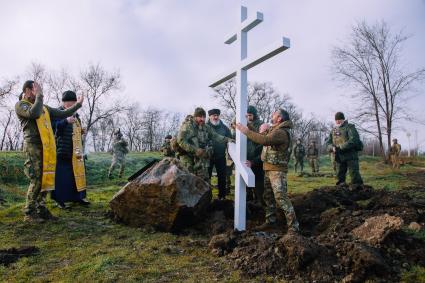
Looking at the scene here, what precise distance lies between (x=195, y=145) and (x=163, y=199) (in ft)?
6.50

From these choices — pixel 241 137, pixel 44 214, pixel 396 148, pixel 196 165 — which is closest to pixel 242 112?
pixel 241 137

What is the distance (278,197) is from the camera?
5.13 metres

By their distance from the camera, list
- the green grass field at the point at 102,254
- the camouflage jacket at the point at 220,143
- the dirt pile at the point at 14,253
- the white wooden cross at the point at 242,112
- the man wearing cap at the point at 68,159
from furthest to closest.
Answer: the camouflage jacket at the point at 220,143 < the man wearing cap at the point at 68,159 < the white wooden cross at the point at 242,112 < the dirt pile at the point at 14,253 < the green grass field at the point at 102,254

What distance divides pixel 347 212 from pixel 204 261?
2402 millimetres

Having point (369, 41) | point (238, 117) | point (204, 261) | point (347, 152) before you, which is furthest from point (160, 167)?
point (369, 41)

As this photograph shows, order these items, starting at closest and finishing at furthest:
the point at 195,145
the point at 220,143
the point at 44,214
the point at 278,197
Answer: the point at 278,197 → the point at 44,214 → the point at 195,145 → the point at 220,143

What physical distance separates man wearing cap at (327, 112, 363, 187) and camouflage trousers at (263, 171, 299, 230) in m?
3.68

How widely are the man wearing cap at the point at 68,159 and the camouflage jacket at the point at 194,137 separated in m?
1.94

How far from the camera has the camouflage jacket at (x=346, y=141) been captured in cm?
882

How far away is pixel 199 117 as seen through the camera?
7125 millimetres

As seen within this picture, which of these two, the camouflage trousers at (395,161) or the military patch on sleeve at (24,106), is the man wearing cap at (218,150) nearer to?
the military patch on sleeve at (24,106)

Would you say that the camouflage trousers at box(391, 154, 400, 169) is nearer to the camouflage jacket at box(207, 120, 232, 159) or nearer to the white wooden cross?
the camouflage jacket at box(207, 120, 232, 159)

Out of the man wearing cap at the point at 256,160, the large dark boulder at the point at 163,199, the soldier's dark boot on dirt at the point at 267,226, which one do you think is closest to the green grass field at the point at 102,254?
the large dark boulder at the point at 163,199

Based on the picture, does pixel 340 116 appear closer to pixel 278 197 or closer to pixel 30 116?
pixel 278 197
